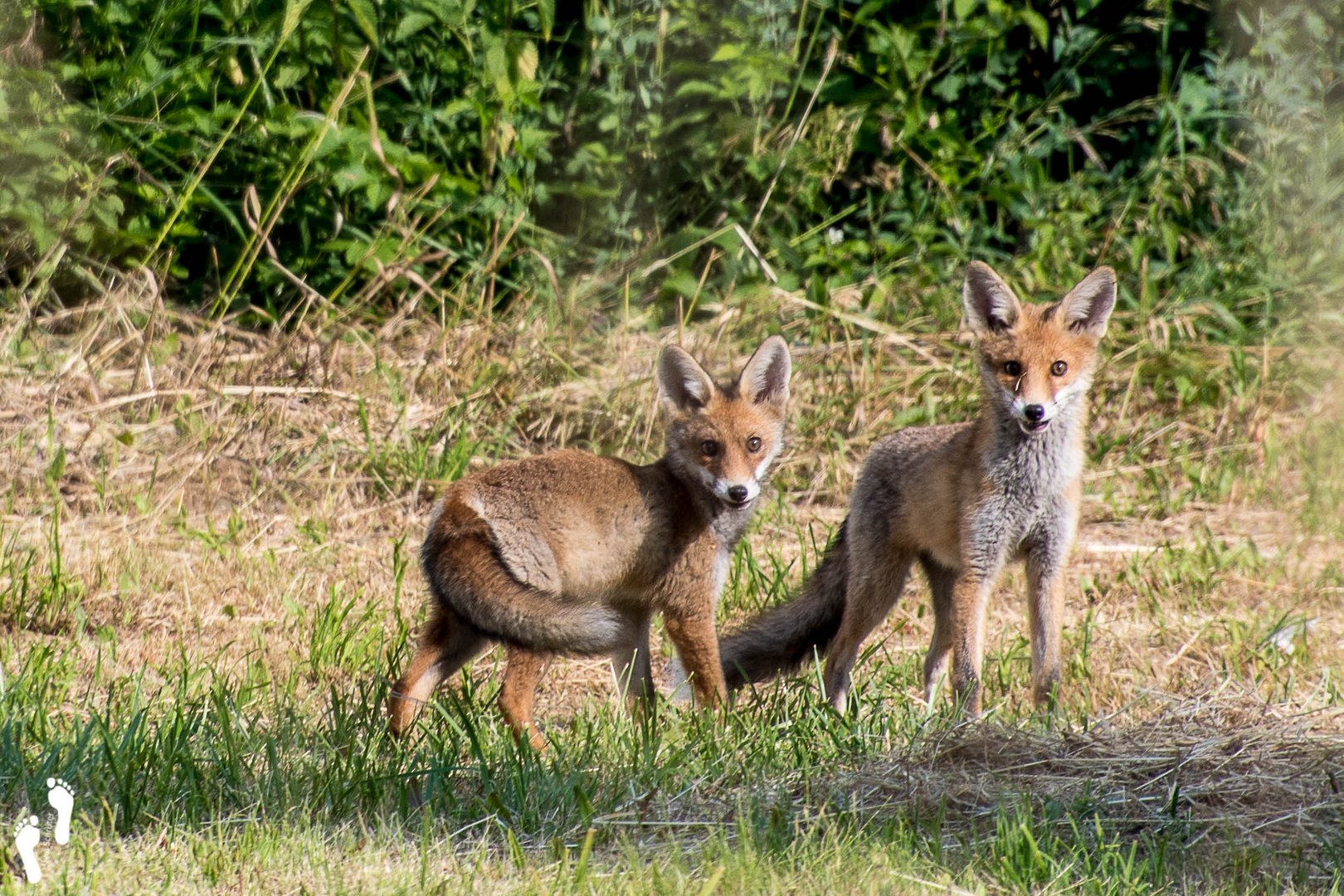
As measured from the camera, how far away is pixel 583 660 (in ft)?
19.4

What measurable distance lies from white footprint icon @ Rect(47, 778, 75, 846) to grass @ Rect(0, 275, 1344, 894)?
4 cm

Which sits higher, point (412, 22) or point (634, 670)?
point (412, 22)

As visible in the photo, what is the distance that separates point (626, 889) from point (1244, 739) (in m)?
2.00

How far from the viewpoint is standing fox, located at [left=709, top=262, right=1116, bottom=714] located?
5180mm

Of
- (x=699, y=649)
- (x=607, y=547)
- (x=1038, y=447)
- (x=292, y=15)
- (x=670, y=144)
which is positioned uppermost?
(x=292, y=15)

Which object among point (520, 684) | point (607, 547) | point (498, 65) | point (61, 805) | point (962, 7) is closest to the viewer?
point (61, 805)

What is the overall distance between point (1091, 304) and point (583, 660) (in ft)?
7.94

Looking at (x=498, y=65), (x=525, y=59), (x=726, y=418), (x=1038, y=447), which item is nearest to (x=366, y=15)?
(x=498, y=65)

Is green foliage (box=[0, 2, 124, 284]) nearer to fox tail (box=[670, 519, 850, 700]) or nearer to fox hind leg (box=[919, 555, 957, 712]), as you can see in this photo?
fox tail (box=[670, 519, 850, 700])

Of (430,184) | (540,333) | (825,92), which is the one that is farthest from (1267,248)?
(430,184)

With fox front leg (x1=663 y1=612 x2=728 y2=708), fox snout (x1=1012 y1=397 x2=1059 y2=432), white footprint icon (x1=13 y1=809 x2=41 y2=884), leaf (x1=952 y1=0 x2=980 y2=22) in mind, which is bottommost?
white footprint icon (x1=13 y1=809 x2=41 y2=884)

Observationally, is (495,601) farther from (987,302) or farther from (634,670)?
(987,302)

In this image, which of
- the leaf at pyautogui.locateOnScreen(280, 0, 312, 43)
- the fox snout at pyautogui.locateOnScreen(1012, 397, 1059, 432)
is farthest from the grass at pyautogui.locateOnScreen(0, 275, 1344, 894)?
the leaf at pyautogui.locateOnScreen(280, 0, 312, 43)

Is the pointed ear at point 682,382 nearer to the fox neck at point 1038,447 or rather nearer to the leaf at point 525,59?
the fox neck at point 1038,447
